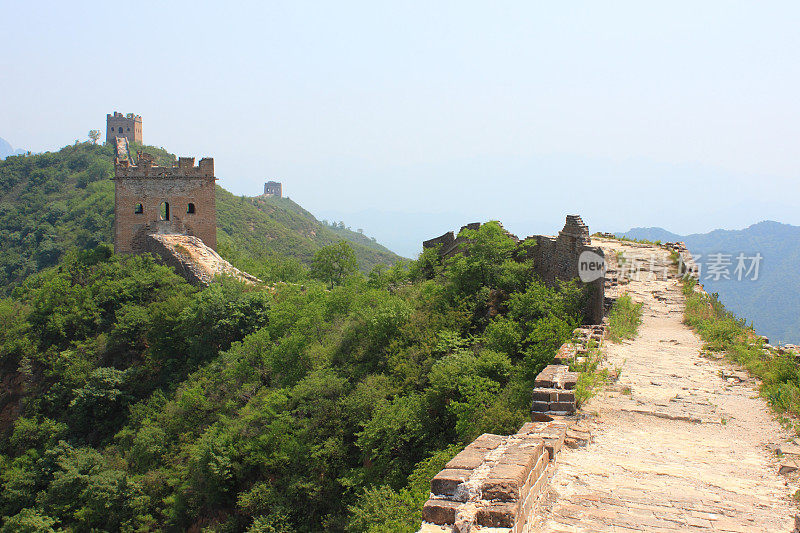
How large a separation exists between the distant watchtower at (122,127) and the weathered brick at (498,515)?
83.1 metres

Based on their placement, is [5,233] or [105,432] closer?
[105,432]

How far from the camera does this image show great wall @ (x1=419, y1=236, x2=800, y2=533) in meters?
4.87

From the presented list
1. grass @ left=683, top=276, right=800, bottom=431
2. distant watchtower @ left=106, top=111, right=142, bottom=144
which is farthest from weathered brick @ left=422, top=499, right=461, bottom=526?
distant watchtower @ left=106, top=111, right=142, bottom=144

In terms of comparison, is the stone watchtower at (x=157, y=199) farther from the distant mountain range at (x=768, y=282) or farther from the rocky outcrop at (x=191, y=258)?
the distant mountain range at (x=768, y=282)

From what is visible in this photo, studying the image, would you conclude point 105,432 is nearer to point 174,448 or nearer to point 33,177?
point 174,448

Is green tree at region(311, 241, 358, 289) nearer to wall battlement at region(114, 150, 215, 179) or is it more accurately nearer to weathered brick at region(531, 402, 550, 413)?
wall battlement at region(114, 150, 215, 179)

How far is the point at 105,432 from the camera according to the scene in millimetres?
18766

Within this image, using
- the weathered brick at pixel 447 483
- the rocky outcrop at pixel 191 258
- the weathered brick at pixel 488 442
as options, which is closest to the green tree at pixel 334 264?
the rocky outcrop at pixel 191 258

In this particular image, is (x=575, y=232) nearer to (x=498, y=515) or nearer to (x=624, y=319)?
(x=624, y=319)

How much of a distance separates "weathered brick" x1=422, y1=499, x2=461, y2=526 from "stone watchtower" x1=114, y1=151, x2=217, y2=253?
21.4m

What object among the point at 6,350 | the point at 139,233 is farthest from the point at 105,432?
the point at 139,233

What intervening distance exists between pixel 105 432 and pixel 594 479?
17.5 metres

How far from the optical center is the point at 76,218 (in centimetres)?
5288

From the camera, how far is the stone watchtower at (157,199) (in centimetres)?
2350
